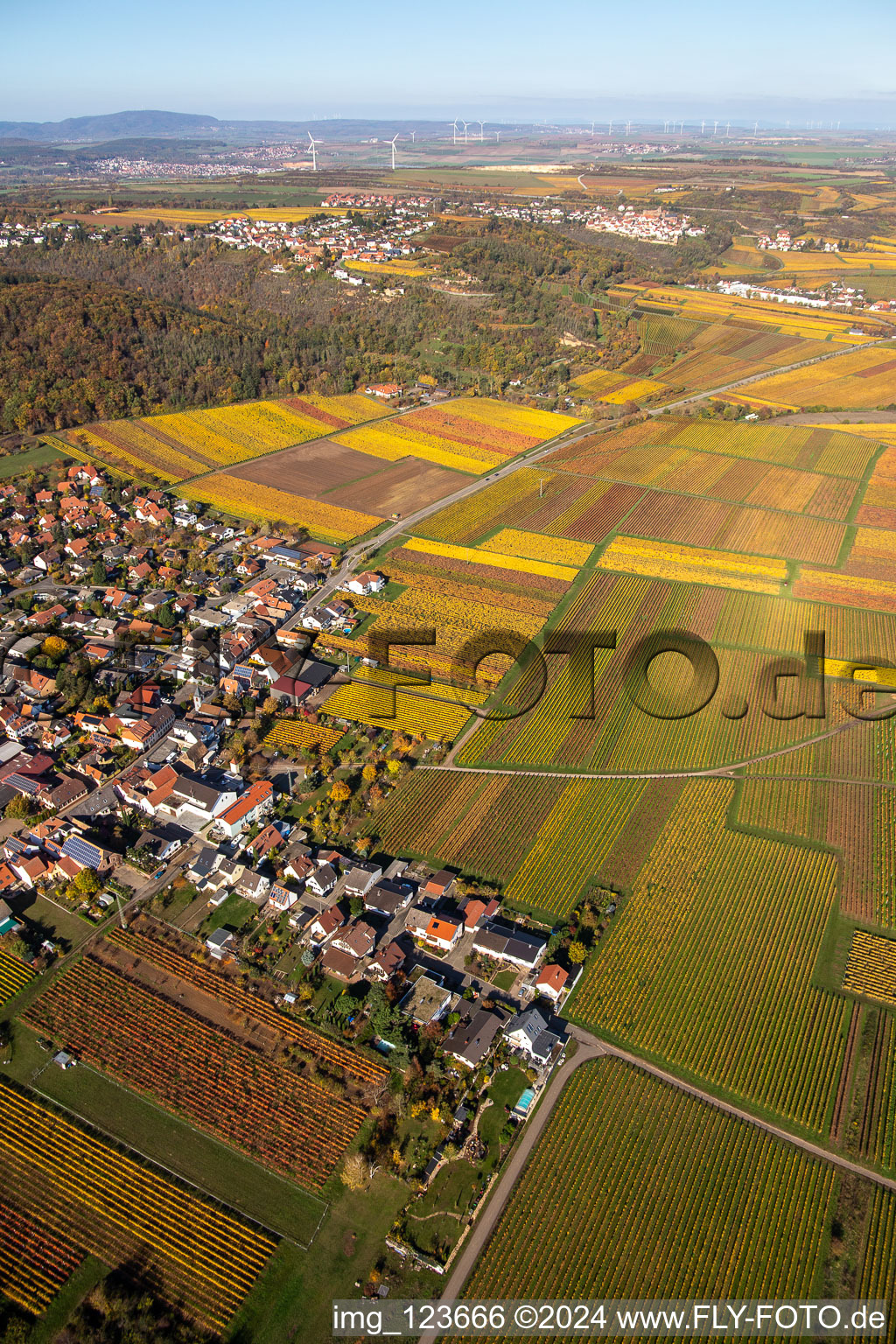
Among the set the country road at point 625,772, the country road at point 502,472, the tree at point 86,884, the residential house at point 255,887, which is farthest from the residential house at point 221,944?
the country road at point 502,472

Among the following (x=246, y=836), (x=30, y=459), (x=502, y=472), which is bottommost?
(x=246, y=836)

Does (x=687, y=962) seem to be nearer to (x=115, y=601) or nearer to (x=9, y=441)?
(x=115, y=601)

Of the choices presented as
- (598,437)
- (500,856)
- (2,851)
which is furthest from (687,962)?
(598,437)

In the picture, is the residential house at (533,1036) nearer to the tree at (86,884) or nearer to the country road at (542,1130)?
the country road at (542,1130)

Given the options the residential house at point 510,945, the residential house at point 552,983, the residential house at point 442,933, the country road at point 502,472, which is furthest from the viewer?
the country road at point 502,472

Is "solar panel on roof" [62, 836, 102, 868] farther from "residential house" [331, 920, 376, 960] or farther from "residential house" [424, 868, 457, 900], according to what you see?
"residential house" [424, 868, 457, 900]

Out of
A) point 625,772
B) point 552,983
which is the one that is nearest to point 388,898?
point 552,983

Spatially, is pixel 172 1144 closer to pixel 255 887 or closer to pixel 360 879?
pixel 255 887
